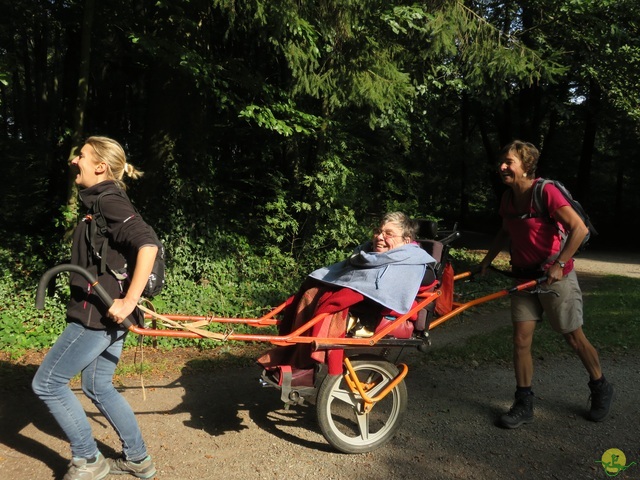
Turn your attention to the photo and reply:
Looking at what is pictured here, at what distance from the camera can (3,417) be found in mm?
4098

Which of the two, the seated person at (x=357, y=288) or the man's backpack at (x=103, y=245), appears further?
the seated person at (x=357, y=288)

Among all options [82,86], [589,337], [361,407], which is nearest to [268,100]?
[82,86]

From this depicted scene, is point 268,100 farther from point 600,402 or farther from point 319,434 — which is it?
point 600,402

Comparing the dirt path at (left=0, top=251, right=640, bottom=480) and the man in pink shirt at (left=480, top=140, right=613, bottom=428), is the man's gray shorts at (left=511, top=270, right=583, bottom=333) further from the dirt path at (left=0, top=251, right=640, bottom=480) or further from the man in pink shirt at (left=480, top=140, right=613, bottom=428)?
the dirt path at (left=0, top=251, right=640, bottom=480)

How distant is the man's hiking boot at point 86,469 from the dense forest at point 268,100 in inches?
187

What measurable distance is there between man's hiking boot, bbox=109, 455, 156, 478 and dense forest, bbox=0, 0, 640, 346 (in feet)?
15.3

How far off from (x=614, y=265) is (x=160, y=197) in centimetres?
1386

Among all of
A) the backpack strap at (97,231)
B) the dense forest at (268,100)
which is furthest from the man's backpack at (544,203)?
the dense forest at (268,100)

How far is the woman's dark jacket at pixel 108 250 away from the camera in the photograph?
2912 mm

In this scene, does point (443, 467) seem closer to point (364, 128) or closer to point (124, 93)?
point (364, 128)

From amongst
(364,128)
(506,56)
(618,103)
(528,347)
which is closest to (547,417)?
(528,347)

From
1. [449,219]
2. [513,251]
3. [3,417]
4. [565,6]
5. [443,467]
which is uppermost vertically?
[565,6]

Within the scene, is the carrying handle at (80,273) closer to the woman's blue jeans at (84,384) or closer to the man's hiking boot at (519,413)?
the woman's blue jeans at (84,384)

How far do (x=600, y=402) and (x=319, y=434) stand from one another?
2232 millimetres
